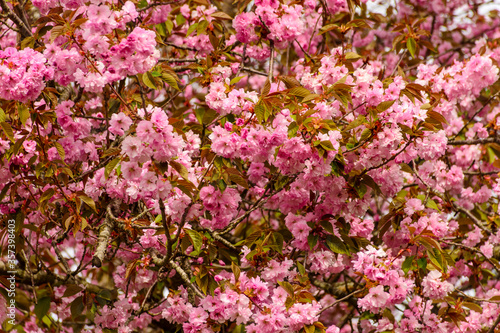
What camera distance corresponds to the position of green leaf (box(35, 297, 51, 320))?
3.38 metres

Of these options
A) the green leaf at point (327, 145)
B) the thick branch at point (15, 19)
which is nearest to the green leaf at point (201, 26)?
the thick branch at point (15, 19)

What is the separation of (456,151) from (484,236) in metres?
0.93

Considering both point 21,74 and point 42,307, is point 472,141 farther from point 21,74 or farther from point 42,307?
point 42,307

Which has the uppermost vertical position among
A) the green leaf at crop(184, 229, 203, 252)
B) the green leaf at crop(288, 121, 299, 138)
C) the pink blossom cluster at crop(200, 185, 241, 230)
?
the green leaf at crop(288, 121, 299, 138)

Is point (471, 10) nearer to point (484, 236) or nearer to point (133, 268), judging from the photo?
point (484, 236)

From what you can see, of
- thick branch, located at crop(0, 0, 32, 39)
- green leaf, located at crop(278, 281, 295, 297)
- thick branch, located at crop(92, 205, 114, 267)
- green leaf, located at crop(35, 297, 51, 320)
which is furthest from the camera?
green leaf, located at crop(35, 297, 51, 320)

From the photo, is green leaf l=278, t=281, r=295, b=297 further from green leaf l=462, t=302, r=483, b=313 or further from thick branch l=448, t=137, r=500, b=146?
thick branch l=448, t=137, r=500, b=146

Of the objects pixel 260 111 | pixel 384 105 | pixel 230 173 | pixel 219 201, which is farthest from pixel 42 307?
pixel 384 105

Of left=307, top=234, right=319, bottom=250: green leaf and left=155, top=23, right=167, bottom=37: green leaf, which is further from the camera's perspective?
left=155, top=23, right=167, bottom=37: green leaf

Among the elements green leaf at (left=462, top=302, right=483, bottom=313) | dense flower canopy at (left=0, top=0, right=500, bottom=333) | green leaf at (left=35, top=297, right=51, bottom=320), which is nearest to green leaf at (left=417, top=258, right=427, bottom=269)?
dense flower canopy at (left=0, top=0, right=500, bottom=333)

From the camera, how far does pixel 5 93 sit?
248cm

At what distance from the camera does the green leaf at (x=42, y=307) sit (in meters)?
3.38

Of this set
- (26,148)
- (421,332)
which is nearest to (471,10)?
(421,332)

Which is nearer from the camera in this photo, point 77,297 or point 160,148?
point 160,148
